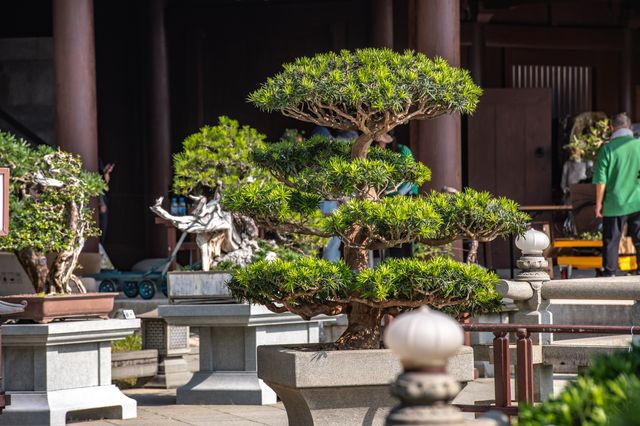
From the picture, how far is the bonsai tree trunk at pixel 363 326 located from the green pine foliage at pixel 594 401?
2.49m

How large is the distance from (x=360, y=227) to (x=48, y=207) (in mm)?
3171

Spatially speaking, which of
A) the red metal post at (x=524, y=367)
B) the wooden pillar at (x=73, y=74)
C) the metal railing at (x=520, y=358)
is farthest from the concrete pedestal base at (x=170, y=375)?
the red metal post at (x=524, y=367)

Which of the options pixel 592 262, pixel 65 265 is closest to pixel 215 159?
pixel 65 265

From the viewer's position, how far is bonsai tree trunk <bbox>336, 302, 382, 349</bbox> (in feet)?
21.7

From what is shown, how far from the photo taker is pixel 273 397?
360 inches

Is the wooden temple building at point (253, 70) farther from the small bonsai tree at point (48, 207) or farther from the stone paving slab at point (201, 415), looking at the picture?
the stone paving slab at point (201, 415)

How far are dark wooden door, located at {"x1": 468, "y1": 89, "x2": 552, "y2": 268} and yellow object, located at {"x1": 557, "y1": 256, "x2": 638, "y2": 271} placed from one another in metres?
4.26

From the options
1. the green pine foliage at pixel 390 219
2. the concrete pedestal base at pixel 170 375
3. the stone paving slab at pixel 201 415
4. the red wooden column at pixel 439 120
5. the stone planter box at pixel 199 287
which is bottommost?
the stone paving slab at pixel 201 415

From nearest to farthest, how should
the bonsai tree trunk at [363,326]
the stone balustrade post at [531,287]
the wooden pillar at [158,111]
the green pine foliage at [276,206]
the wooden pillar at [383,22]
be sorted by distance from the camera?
the green pine foliage at [276,206] < the bonsai tree trunk at [363,326] < the stone balustrade post at [531,287] < the wooden pillar at [383,22] < the wooden pillar at [158,111]

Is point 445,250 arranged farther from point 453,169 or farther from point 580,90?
point 580,90

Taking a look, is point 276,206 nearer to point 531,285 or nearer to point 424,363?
point 424,363

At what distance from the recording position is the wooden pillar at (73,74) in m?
12.4

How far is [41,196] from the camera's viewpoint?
28.9 ft

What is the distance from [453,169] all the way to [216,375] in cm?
400
